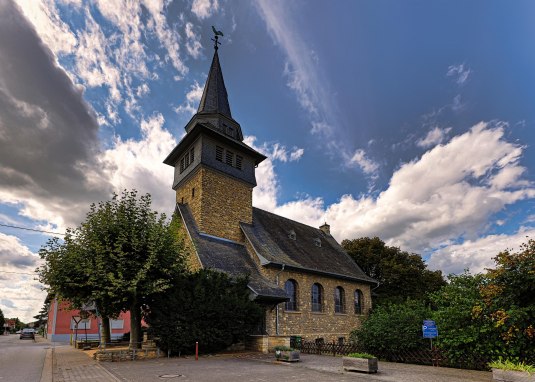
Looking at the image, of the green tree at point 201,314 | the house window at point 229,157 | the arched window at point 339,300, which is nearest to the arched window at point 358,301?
the arched window at point 339,300

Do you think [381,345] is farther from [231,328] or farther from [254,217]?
[254,217]

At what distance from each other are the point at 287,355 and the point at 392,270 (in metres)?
23.4

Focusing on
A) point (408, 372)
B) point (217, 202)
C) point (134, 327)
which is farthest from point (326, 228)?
point (408, 372)

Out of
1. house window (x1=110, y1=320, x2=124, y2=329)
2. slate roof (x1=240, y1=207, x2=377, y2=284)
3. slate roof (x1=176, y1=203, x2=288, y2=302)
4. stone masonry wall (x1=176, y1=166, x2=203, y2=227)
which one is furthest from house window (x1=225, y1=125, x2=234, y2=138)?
house window (x1=110, y1=320, x2=124, y2=329)

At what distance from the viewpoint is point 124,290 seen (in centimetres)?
1321

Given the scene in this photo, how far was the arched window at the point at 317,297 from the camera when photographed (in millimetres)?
22188

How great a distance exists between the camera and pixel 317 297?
74.5 feet

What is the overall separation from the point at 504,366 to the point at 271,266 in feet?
41.9

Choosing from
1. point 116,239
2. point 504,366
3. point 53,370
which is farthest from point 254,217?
point 504,366

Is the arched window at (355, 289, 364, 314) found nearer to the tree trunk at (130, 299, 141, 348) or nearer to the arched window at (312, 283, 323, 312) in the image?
the arched window at (312, 283, 323, 312)

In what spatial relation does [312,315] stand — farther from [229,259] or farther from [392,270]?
[392,270]

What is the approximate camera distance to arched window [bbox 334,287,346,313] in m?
24.3

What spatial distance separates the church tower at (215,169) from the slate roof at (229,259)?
529 millimetres

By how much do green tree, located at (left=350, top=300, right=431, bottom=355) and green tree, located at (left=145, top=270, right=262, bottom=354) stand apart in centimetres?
473
